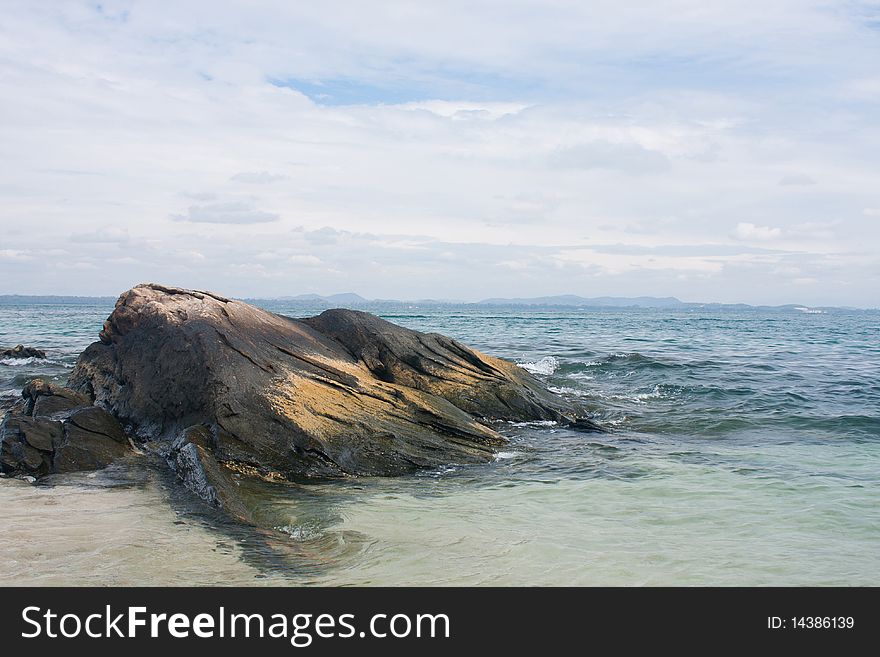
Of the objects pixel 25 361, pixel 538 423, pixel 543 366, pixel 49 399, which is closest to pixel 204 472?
pixel 49 399

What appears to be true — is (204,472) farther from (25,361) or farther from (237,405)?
(25,361)

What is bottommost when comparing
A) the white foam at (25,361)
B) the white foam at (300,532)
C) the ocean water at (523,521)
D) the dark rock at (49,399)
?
the white foam at (300,532)

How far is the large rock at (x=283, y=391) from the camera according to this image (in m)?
9.17

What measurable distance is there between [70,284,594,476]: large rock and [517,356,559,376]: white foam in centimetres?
886

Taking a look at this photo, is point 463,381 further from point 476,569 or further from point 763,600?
point 763,600

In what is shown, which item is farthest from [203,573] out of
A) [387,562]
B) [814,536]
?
[814,536]

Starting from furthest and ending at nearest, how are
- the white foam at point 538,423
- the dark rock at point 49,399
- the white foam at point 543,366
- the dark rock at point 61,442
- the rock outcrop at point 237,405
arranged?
the white foam at point 543,366
the white foam at point 538,423
the dark rock at point 49,399
the rock outcrop at point 237,405
the dark rock at point 61,442

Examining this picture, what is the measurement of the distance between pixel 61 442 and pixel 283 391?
300 cm

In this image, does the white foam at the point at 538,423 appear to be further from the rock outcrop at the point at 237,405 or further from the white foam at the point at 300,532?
the white foam at the point at 300,532

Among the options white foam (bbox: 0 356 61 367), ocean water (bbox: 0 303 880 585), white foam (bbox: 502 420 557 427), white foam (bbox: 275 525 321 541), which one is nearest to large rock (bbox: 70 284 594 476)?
white foam (bbox: 502 420 557 427)

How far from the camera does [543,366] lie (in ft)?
76.3

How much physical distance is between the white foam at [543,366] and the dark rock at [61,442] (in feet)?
45.9

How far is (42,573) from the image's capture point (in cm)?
575

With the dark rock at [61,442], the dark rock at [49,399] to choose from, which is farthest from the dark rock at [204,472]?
the dark rock at [49,399]
